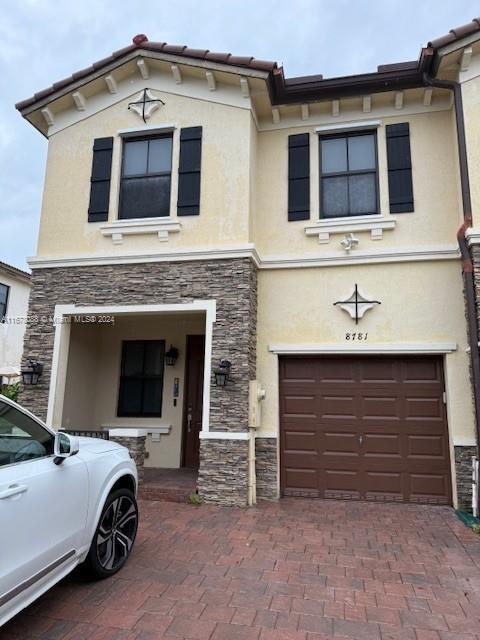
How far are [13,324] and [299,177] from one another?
44.1 feet

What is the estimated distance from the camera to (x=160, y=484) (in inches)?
276

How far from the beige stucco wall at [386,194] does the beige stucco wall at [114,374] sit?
222cm

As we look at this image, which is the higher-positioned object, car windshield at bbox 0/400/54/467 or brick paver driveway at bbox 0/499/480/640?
car windshield at bbox 0/400/54/467

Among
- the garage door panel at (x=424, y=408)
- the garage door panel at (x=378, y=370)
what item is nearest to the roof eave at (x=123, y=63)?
the garage door panel at (x=378, y=370)

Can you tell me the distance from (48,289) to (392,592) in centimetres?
671

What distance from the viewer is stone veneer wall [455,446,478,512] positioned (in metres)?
6.38

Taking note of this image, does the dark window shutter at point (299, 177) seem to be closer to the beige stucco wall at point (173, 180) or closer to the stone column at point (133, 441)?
the beige stucco wall at point (173, 180)

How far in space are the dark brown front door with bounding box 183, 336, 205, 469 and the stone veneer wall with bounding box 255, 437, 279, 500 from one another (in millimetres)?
1756

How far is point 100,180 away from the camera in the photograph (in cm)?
791

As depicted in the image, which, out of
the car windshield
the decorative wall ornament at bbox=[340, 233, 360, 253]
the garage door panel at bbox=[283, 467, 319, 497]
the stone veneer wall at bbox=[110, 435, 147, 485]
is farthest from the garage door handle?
the decorative wall ornament at bbox=[340, 233, 360, 253]

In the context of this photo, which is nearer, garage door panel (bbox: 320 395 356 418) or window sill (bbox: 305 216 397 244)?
garage door panel (bbox: 320 395 356 418)

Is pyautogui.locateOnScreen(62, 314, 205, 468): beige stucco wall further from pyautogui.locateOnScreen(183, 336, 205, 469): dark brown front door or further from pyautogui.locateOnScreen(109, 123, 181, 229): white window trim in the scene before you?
pyautogui.locateOnScreen(109, 123, 181, 229): white window trim

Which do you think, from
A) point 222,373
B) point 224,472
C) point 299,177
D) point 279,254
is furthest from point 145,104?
point 224,472

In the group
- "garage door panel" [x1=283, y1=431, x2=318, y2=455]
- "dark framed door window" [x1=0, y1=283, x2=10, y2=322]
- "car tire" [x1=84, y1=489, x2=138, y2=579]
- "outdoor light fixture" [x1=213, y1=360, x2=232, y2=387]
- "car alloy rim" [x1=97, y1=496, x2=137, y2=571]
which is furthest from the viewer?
"dark framed door window" [x1=0, y1=283, x2=10, y2=322]
